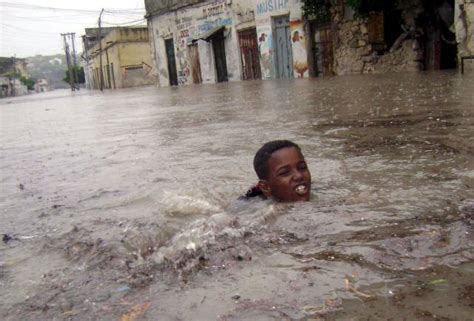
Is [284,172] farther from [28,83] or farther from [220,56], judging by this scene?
[28,83]

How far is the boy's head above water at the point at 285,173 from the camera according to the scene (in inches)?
117

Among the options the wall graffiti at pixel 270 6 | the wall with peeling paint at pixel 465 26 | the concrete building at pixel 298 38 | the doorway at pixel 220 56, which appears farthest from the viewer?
the doorway at pixel 220 56

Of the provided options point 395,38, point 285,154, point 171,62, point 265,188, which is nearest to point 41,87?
point 171,62

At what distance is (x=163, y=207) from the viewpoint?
3.29 m

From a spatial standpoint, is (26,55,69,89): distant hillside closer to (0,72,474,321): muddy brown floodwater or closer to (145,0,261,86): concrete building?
(145,0,261,86): concrete building

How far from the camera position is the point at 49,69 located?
14862 cm

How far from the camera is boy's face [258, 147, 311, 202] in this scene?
296cm

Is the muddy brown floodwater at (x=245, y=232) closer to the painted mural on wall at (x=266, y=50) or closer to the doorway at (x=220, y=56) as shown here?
the painted mural on wall at (x=266, y=50)

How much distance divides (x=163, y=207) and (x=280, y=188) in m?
0.78

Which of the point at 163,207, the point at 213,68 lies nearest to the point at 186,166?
the point at 163,207

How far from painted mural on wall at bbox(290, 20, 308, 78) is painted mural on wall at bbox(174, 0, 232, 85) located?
4793mm

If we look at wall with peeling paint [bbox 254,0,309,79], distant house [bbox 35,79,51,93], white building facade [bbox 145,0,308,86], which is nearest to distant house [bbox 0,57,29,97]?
distant house [bbox 35,79,51,93]

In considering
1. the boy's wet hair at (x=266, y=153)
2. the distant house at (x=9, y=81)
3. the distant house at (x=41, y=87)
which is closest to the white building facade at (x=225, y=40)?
the boy's wet hair at (x=266, y=153)

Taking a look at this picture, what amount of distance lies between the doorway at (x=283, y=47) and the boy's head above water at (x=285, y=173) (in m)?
17.4
